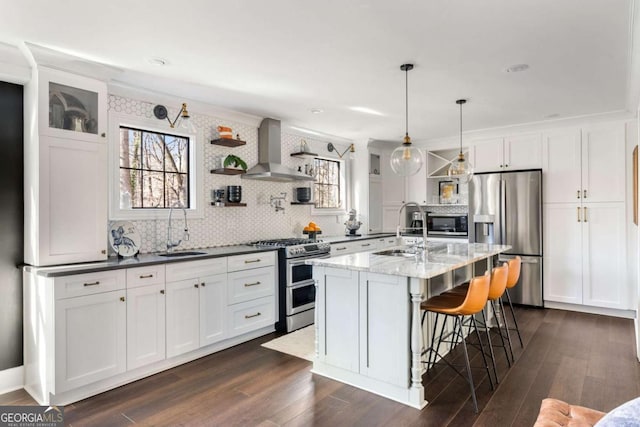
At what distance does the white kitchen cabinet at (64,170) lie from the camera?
2.75 meters

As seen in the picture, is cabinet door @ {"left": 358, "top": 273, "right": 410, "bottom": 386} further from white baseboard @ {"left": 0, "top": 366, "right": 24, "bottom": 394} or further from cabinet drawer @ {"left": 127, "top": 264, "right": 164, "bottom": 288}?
white baseboard @ {"left": 0, "top": 366, "right": 24, "bottom": 394}

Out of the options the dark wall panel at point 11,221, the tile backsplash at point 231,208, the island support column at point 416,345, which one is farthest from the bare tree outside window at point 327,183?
the dark wall panel at point 11,221

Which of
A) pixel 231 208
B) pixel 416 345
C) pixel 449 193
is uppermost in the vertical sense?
pixel 449 193

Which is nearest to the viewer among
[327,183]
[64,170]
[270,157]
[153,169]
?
[64,170]

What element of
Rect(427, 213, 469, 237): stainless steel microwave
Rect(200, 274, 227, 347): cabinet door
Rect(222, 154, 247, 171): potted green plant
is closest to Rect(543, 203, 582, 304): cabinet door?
Rect(427, 213, 469, 237): stainless steel microwave

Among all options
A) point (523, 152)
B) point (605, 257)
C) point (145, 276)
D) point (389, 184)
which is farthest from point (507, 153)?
point (145, 276)

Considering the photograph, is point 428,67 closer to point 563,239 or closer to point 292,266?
point 292,266

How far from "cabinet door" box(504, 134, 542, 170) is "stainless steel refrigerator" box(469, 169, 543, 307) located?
0.18 metres

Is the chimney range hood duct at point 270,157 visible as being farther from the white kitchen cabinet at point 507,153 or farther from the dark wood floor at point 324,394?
the white kitchen cabinet at point 507,153

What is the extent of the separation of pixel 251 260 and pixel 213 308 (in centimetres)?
61

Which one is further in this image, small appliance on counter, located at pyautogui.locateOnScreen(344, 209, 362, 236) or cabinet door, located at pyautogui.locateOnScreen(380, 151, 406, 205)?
cabinet door, located at pyautogui.locateOnScreen(380, 151, 406, 205)

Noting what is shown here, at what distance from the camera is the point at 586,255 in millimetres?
4836

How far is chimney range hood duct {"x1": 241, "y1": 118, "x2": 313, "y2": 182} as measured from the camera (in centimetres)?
447

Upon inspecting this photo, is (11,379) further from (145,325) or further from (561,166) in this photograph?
(561,166)
